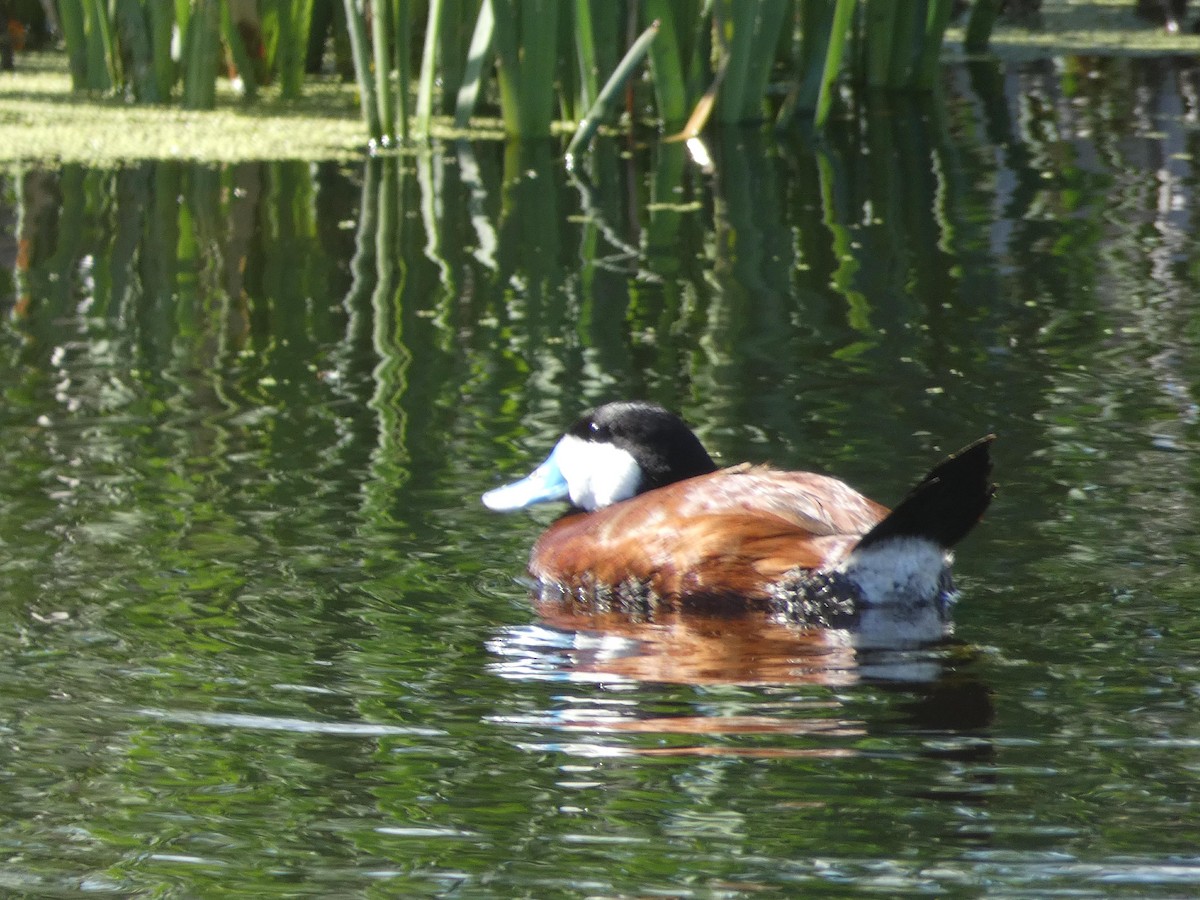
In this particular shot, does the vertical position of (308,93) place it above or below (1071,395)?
above

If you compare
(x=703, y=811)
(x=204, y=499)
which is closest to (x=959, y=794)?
(x=703, y=811)

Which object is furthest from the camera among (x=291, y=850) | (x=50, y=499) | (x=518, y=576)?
(x=50, y=499)

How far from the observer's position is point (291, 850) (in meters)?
2.73

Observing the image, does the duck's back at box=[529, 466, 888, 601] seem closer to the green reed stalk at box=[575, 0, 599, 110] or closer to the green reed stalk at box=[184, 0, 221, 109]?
the green reed stalk at box=[575, 0, 599, 110]

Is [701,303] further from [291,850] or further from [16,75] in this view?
[16,75]

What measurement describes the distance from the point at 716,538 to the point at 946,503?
482mm

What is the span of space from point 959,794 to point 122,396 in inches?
124

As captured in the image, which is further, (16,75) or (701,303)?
(16,75)

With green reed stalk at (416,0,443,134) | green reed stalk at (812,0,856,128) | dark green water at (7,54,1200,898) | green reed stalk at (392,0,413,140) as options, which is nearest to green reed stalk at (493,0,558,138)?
green reed stalk at (416,0,443,134)

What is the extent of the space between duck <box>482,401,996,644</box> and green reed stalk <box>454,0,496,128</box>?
4444mm

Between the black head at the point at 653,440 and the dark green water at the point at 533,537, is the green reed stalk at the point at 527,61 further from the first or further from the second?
the black head at the point at 653,440

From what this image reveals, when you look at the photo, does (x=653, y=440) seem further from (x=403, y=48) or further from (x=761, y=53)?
(x=761, y=53)

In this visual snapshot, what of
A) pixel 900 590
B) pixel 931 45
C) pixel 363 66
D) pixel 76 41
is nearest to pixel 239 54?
pixel 76 41

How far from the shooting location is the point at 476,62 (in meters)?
8.77
